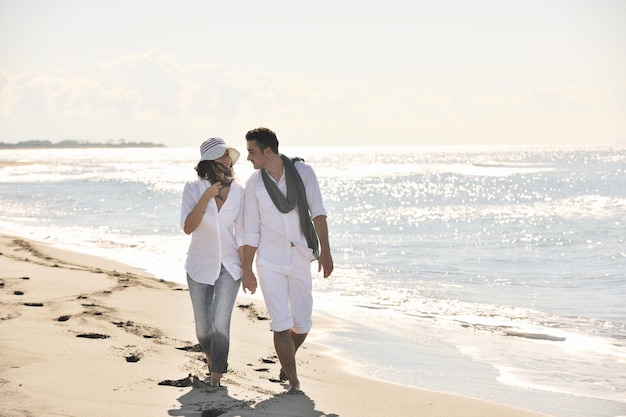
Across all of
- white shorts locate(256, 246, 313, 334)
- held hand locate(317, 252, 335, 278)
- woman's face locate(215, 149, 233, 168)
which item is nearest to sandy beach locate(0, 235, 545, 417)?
white shorts locate(256, 246, 313, 334)

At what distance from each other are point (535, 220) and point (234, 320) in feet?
69.6

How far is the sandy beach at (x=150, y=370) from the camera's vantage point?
15.9 feet

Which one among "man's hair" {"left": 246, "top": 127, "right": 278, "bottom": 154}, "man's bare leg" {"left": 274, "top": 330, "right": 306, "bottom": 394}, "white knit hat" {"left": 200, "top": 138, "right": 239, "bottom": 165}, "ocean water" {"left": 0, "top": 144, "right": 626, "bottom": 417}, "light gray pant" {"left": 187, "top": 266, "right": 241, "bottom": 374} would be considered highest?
"man's hair" {"left": 246, "top": 127, "right": 278, "bottom": 154}

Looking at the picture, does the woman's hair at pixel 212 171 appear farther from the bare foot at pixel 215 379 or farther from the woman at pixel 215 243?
the bare foot at pixel 215 379

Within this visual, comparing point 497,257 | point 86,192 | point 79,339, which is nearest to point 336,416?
point 79,339

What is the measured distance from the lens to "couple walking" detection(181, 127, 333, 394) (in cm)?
517

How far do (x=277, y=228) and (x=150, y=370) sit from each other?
143 centimetres

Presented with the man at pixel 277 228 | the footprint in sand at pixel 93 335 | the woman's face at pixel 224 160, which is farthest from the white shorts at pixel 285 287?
the footprint in sand at pixel 93 335

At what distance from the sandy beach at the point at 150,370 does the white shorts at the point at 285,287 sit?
52 cm

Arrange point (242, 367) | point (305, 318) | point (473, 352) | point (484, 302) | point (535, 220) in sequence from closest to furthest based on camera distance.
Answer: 1. point (305, 318)
2. point (242, 367)
3. point (473, 352)
4. point (484, 302)
5. point (535, 220)

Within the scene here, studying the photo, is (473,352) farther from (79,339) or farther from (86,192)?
(86,192)

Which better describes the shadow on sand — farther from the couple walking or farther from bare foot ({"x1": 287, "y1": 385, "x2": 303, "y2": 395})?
the couple walking

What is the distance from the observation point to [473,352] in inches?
312

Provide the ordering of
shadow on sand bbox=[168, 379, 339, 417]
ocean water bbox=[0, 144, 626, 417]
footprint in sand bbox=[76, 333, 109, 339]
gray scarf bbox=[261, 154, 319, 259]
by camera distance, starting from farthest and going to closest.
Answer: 1. ocean water bbox=[0, 144, 626, 417]
2. footprint in sand bbox=[76, 333, 109, 339]
3. gray scarf bbox=[261, 154, 319, 259]
4. shadow on sand bbox=[168, 379, 339, 417]
